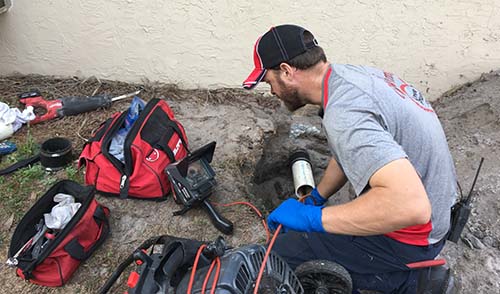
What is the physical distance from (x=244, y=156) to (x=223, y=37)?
123 centimetres

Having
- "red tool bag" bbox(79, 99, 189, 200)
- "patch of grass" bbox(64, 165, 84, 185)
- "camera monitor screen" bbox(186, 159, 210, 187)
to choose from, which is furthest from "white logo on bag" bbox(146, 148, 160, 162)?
"patch of grass" bbox(64, 165, 84, 185)

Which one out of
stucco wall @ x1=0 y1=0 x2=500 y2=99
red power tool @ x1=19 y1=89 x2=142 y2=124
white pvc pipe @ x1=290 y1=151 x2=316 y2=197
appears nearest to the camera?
white pvc pipe @ x1=290 y1=151 x2=316 y2=197

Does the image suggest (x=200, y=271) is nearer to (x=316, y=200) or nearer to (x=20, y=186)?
(x=316, y=200)

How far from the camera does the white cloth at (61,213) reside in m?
2.61

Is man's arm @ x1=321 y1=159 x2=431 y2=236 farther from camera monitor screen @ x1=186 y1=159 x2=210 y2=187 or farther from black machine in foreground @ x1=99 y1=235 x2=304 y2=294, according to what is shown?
camera monitor screen @ x1=186 y1=159 x2=210 y2=187

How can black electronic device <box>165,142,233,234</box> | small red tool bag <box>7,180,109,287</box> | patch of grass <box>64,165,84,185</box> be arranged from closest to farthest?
small red tool bag <box>7,180,109,287</box> → black electronic device <box>165,142,233,234</box> → patch of grass <box>64,165,84,185</box>

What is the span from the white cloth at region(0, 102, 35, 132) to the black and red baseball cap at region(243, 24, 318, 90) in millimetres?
2464

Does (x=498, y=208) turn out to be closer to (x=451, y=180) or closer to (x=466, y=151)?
(x=466, y=151)

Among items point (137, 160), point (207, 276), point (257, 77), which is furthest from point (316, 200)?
point (207, 276)

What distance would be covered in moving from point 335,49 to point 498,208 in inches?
72.3

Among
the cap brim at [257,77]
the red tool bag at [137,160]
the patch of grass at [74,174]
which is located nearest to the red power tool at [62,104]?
the patch of grass at [74,174]

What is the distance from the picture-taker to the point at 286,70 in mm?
2139

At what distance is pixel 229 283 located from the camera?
1.61m

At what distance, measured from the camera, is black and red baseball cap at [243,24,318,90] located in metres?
2.09
